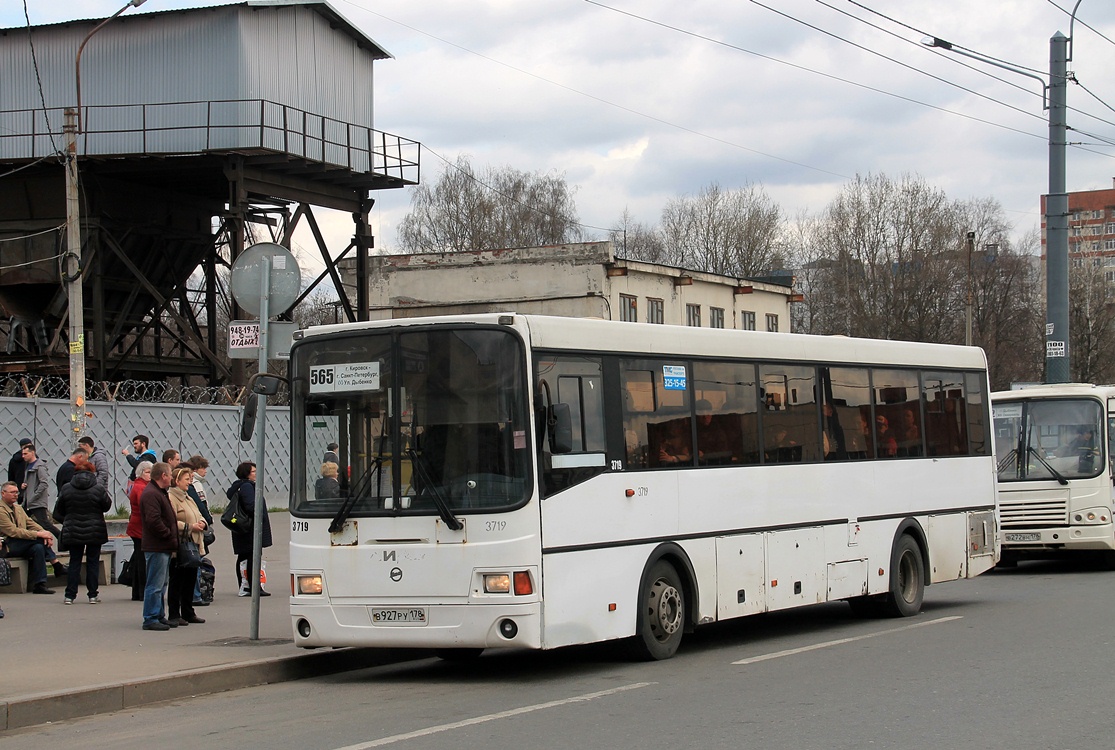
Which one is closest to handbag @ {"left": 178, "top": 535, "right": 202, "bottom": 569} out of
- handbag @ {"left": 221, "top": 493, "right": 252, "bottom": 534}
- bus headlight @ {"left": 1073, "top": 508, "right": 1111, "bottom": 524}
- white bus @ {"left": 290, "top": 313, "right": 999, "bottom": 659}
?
handbag @ {"left": 221, "top": 493, "right": 252, "bottom": 534}

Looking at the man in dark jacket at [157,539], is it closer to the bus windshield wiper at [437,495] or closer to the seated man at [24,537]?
the seated man at [24,537]

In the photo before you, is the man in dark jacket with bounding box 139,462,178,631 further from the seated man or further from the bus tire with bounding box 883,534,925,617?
the bus tire with bounding box 883,534,925,617

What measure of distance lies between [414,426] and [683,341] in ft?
9.34

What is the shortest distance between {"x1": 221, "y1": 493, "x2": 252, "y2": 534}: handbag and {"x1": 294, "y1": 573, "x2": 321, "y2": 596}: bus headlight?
4.47m

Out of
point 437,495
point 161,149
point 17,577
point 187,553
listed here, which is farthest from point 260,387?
point 161,149

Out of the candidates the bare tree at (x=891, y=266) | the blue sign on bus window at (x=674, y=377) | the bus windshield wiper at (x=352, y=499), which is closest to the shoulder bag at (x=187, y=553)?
the bus windshield wiper at (x=352, y=499)

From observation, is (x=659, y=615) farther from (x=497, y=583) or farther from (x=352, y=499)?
(x=352, y=499)

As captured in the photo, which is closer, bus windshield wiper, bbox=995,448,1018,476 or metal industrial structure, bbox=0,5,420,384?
bus windshield wiper, bbox=995,448,1018,476

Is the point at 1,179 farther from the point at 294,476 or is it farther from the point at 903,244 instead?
the point at 903,244

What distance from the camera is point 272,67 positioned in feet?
121

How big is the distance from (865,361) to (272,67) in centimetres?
2614

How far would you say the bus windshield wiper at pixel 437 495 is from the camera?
32.9 ft

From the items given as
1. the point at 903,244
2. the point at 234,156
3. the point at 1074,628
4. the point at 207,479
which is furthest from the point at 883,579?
the point at 903,244

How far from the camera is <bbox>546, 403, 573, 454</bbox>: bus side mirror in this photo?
10242 millimetres
